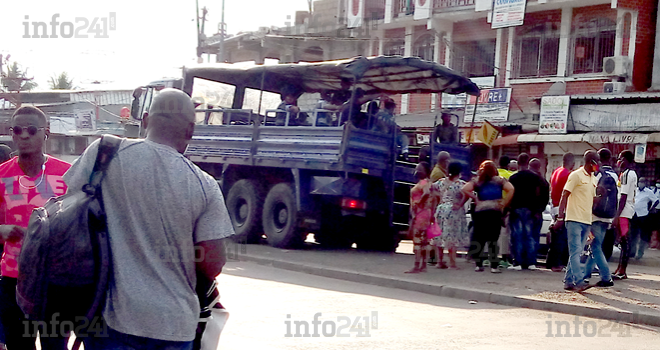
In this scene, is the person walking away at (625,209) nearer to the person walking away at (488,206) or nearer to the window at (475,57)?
the person walking away at (488,206)

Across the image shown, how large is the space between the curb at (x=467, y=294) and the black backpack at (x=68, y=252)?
267 inches

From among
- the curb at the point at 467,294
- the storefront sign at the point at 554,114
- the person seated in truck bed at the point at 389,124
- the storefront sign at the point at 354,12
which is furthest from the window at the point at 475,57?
the curb at the point at 467,294

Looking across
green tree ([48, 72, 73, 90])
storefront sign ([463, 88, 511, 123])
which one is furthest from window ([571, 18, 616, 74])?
green tree ([48, 72, 73, 90])

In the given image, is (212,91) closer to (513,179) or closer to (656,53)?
(513,179)

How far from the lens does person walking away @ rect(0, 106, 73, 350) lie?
395cm

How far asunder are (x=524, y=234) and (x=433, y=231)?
1.70 meters

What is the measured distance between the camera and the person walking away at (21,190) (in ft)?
12.9

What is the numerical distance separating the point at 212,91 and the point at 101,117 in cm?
2529

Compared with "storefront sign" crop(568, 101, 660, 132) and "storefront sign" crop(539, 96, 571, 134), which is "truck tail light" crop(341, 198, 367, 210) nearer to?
"storefront sign" crop(568, 101, 660, 132)

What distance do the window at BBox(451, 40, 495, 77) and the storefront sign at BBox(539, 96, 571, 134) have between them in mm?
3233

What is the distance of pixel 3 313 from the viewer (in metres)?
3.96

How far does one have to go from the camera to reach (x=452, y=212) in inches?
448

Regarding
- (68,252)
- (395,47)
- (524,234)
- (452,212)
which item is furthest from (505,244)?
(395,47)

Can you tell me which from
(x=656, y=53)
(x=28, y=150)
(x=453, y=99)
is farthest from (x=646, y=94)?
(x=28, y=150)
